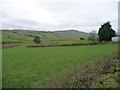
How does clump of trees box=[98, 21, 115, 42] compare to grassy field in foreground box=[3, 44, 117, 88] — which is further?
clump of trees box=[98, 21, 115, 42]

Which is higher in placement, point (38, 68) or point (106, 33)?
point (106, 33)

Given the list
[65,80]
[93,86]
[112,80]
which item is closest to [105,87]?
[93,86]

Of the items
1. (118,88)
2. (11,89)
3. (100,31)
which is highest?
(100,31)

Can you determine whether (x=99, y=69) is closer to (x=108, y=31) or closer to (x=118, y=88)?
(x=118, y=88)

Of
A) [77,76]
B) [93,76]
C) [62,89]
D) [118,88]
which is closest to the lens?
[62,89]

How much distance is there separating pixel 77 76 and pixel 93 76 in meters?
0.95

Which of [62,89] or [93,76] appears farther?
[93,76]

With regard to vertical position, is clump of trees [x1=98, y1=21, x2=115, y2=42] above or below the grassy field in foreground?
above

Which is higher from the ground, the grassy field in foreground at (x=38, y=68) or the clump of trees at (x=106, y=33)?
the clump of trees at (x=106, y=33)

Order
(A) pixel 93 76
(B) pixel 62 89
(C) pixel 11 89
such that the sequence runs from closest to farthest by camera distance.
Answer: (B) pixel 62 89
(A) pixel 93 76
(C) pixel 11 89

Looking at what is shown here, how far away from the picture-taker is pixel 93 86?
6746 millimetres

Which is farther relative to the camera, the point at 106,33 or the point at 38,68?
the point at 106,33

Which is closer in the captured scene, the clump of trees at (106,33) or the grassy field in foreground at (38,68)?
the grassy field in foreground at (38,68)

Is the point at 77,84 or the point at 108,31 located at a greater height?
the point at 108,31
